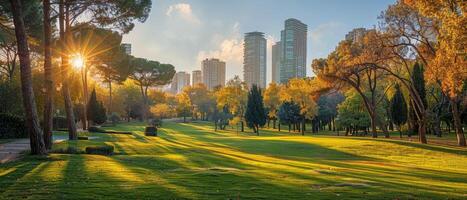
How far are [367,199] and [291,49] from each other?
17576cm

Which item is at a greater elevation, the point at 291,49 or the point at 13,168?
the point at 291,49

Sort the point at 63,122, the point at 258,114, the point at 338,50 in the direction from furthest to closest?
the point at 258,114 < the point at 63,122 < the point at 338,50

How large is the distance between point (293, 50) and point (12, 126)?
153m

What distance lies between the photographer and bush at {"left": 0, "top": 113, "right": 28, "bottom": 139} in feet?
122

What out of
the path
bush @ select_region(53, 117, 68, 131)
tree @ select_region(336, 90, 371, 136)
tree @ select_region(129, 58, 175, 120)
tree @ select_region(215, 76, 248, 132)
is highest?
tree @ select_region(129, 58, 175, 120)

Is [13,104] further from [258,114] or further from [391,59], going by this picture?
[258,114]

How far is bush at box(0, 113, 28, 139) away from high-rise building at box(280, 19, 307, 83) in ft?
449

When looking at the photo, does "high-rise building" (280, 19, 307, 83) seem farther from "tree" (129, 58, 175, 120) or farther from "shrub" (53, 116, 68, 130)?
"shrub" (53, 116, 68, 130)

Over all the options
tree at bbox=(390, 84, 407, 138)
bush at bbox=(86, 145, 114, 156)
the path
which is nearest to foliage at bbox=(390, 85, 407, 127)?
tree at bbox=(390, 84, 407, 138)

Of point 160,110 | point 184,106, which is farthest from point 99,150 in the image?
point 184,106

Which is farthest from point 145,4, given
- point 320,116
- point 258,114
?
point 320,116

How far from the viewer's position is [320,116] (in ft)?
270

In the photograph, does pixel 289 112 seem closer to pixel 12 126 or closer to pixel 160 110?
pixel 160 110

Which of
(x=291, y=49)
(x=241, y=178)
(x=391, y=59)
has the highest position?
(x=291, y=49)
